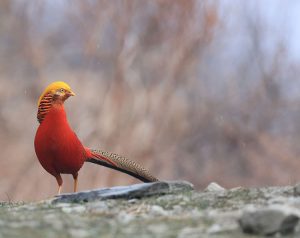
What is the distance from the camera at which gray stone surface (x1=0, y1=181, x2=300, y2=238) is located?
109 inches

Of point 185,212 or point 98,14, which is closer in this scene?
point 185,212

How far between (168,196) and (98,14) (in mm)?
7385

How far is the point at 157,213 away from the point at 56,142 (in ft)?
6.02

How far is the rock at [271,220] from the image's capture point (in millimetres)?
2713

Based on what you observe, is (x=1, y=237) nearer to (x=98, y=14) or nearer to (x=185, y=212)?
(x=185, y=212)

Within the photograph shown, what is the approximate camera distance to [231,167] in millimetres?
10922

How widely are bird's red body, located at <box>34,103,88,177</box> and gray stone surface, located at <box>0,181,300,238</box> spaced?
100 centimetres

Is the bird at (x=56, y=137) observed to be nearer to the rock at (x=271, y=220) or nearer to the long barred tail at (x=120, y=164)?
the long barred tail at (x=120, y=164)

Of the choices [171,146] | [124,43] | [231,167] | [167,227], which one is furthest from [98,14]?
[167,227]

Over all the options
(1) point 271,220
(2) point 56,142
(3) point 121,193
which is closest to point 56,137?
(2) point 56,142

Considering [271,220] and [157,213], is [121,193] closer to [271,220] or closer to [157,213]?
[157,213]

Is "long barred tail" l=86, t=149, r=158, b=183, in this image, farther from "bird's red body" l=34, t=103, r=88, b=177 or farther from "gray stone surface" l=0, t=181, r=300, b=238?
"gray stone surface" l=0, t=181, r=300, b=238

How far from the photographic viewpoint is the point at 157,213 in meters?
3.48

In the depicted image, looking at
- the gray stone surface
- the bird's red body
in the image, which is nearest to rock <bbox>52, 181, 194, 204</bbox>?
the gray stone surface
